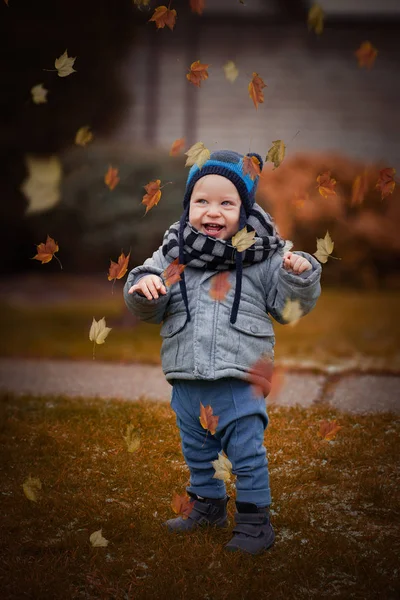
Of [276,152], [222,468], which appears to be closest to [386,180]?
[276,152]

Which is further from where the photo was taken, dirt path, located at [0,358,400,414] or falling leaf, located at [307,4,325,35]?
dirt path, located at [0,358,400,414]

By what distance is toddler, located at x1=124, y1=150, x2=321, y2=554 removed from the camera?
2.20m

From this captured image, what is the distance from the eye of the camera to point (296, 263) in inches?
84.8

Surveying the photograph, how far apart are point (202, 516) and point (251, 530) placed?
8.0 inches

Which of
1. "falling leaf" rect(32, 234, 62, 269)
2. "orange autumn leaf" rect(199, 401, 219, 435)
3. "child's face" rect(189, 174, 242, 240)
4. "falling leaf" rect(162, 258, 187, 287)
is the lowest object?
"orange autumn leaf" rect(199, 401, 219, 435)

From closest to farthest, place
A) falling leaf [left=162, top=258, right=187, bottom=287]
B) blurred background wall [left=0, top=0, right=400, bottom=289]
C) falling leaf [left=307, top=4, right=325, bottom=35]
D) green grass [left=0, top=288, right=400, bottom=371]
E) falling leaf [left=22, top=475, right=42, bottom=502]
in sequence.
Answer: falling leaf [left=307, top=4, right=325, bottom=35], falling leaf [left=162, top=258, right=187, bottom=287], falling leaf [left=22, top=475, right=42, bottom=502], green grass [left=0, top=288, right=400, bottom=371], blurred background wall [left=0, top=0, right=400, bottom=289]

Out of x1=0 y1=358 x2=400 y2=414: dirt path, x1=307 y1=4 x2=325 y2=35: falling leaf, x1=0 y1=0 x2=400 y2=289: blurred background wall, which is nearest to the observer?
x1=307 y1=4 x2=325 y2=35: falling leaf

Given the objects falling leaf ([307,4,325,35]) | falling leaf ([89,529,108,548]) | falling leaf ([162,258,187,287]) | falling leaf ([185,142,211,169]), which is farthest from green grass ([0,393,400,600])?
falling leaf ([307,4,325,35])

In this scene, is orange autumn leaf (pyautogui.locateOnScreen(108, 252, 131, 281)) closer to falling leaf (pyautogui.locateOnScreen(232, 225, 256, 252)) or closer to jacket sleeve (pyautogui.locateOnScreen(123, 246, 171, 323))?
jacket sleeve (pyautogui.locateOnScreen(123, 246, 171, 323))

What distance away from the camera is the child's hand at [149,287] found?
217 centimetres

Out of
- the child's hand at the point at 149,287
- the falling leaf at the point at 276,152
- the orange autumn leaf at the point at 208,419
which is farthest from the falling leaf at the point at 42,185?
the orange autumn leaf at the point at 208,419

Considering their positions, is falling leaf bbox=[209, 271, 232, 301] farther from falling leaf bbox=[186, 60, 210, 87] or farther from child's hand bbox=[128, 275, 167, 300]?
falling leaf bbox=[186, 60, 210, 87]

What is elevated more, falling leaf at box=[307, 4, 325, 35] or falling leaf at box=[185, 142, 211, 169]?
falling leaf at box=[307, 4, 325, 35]

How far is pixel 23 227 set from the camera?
717 centimetres
